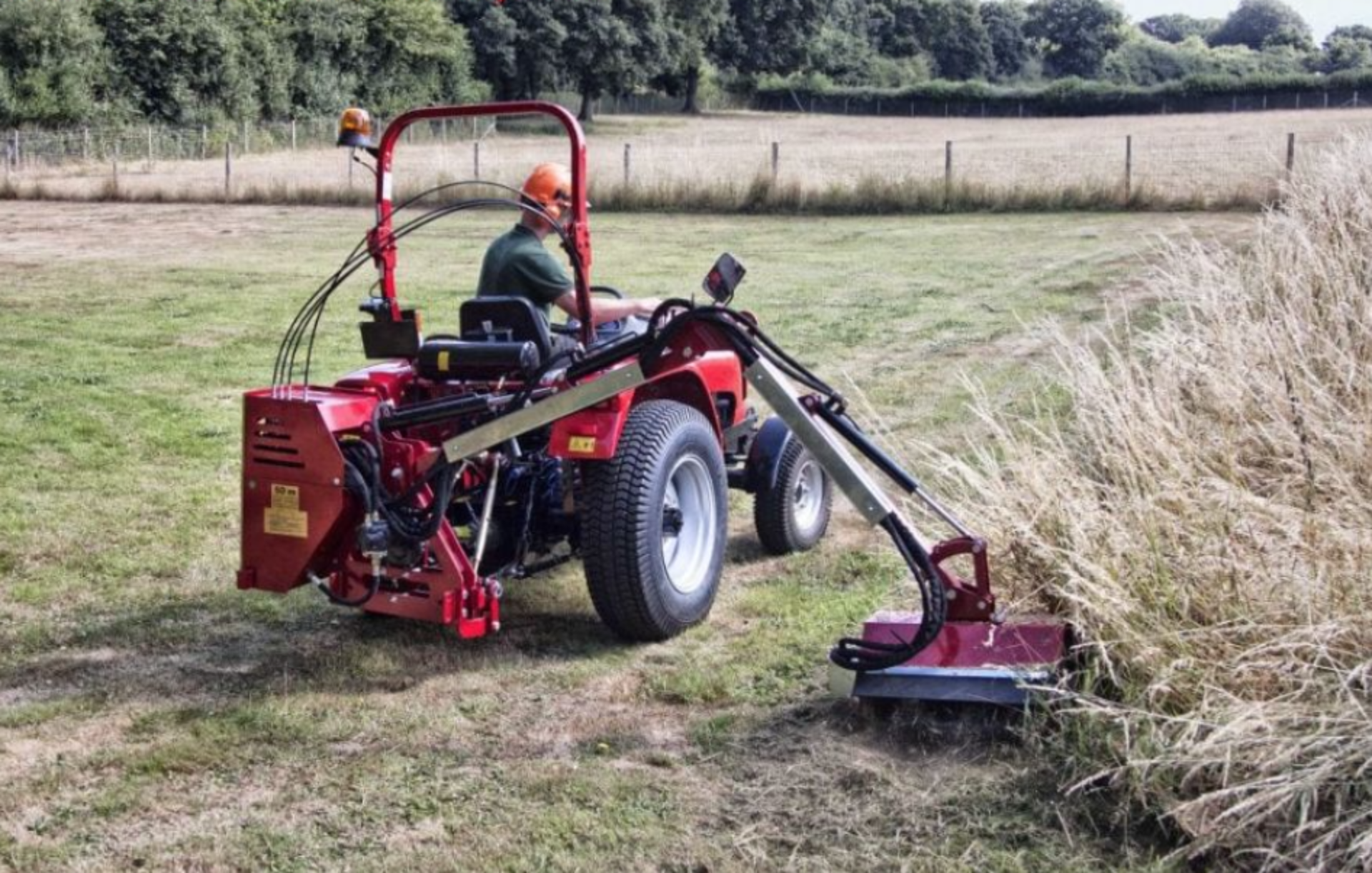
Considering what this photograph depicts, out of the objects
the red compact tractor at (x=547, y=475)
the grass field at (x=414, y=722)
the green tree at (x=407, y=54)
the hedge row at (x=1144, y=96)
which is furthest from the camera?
the hedge row at (x=1144, y=96)

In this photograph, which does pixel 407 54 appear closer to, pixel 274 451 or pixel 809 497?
pixel 809 497

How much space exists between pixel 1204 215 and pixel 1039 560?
1731 centimetres

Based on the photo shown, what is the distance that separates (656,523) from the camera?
205 inches

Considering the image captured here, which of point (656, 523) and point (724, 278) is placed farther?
point (656, 523)

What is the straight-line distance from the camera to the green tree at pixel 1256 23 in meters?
124

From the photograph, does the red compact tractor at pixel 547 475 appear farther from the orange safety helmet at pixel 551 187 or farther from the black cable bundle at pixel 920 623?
the orange safety helmet at pixel 551 187

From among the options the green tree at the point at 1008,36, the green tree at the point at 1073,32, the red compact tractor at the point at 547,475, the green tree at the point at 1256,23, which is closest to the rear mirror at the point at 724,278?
the red compact tractor at the point at 547,475

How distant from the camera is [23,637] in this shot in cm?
552

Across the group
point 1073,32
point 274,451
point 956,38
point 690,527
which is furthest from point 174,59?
point 1073,32

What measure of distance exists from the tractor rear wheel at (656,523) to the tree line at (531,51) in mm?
37848

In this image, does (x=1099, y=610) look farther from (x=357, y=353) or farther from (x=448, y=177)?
(x=448, y=177)

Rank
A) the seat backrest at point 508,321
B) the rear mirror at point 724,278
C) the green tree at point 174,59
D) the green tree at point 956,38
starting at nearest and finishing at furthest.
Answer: the rear mirror at point 724,278
the seat backrest at point 508,321
the green tree at point 174,59
the green tree at point 956,38

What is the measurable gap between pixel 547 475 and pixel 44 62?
38.7m

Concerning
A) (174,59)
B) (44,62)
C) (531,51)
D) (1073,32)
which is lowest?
(44,62)
